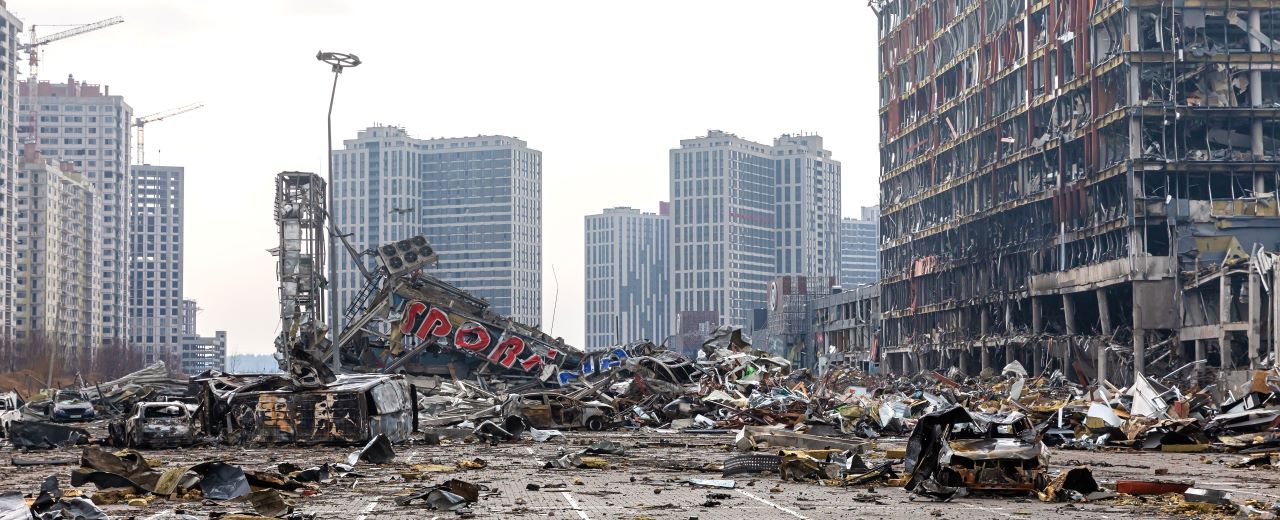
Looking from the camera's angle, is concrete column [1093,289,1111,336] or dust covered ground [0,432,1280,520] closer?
dust covered ground [0,432,1280,520]

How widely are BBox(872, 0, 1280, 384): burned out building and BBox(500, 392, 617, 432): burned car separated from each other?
3123 centimetres

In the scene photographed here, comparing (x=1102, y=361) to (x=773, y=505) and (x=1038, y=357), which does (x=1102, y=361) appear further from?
(x=773, y=505)

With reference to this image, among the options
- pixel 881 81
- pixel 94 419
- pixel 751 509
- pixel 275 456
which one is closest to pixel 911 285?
pixel 881 81

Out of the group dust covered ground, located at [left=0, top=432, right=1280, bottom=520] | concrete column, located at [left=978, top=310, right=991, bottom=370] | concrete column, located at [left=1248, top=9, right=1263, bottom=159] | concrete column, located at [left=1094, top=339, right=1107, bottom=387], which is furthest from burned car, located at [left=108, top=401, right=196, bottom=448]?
concrete column, located at [left=978, top=310, right=991, bottom=370]

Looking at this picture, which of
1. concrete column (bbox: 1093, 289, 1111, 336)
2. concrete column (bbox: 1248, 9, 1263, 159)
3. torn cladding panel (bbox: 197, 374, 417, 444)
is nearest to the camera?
torn cladding panel (bbox: 197, 374, 417, 444)

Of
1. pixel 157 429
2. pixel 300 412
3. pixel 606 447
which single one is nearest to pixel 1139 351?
pixel 606 447

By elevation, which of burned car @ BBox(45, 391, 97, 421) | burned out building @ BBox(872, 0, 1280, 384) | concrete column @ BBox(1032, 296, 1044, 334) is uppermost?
burned out building @ BBox(872, 0, 1280, 384)

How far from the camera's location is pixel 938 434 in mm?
20094

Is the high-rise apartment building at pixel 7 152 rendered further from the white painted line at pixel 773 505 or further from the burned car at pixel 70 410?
the white painted line at pixel 773 505

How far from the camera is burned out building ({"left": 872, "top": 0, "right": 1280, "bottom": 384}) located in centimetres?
7881

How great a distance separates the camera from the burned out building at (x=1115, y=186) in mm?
78812

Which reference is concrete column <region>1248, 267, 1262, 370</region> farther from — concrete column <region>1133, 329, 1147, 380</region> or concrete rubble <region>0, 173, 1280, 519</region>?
concrete column <region>1133, 329, 1147, 380</region>

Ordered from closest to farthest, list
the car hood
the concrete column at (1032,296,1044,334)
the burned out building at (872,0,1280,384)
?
the car hood, the burned out building at (872,0,1280,384), the concrete column at (1032,296,1044,334)

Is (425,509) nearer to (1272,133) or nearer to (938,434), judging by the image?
(938,434)
